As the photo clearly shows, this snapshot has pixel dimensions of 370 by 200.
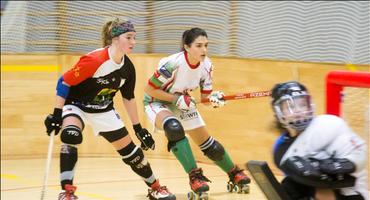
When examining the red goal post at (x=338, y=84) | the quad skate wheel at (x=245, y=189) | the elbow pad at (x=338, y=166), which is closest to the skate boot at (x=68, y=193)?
the quad skate wheel at (x=245, y=189)

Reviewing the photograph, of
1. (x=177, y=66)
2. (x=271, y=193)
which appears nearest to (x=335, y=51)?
(x=177, y=66)

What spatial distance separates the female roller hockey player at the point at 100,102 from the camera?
14.7 feet

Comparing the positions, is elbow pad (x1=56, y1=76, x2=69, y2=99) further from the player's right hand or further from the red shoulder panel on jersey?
the player's right hand

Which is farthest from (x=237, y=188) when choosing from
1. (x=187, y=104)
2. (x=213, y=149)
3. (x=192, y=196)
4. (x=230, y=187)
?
(x=187, y=104)

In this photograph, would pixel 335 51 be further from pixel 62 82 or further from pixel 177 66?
pixel 62 82

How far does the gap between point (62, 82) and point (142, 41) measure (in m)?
3.25

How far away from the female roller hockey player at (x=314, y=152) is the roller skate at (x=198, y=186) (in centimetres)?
193

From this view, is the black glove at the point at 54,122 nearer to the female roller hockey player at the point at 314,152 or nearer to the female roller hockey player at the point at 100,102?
the female roller hockey player at the point at 100,102

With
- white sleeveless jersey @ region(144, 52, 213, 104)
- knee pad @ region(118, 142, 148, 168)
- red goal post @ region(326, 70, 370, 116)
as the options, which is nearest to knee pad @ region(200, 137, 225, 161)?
white sleeveless jersey @ region(144, 52, 213, 104)

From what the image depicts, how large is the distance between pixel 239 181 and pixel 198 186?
1.72 ft

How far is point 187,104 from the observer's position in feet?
16.5

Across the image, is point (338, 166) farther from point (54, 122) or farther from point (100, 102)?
point (100, 102)

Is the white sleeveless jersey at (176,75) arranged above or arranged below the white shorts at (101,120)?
above

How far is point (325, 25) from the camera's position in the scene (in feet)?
21.7
